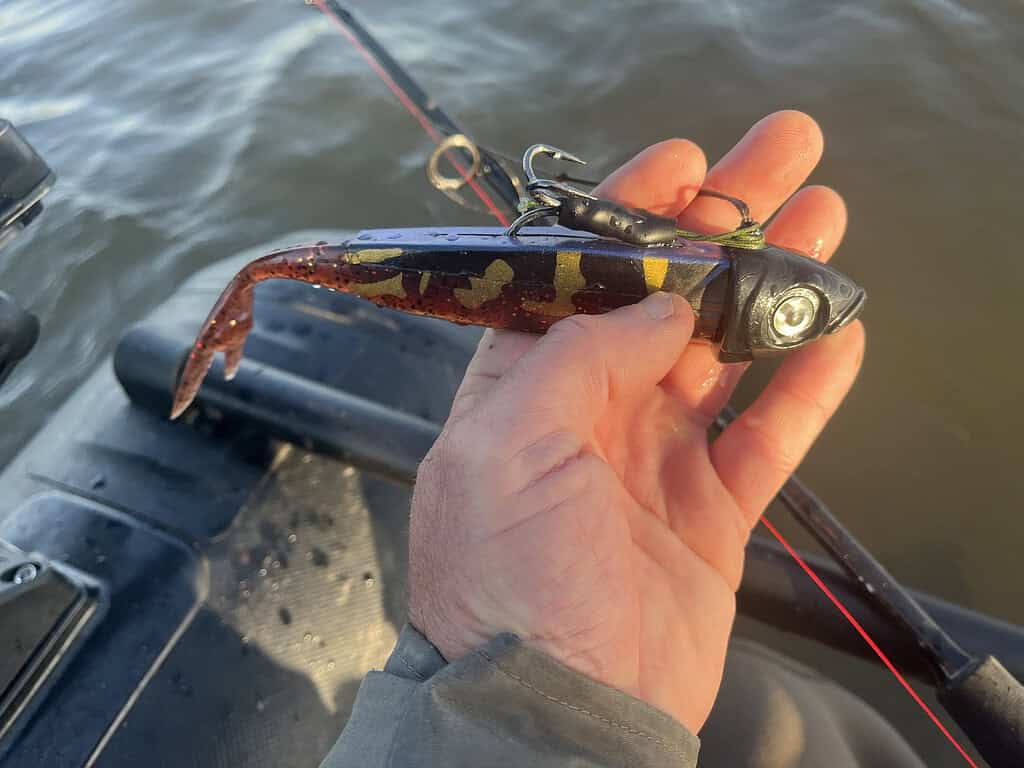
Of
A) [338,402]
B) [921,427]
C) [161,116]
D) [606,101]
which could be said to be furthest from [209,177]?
[921,427]

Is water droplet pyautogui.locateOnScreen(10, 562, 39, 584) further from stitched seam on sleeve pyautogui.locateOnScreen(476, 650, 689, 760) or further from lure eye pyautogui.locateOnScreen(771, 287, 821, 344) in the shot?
lure eye pyautogui.locateOnScreen(771, 287, 821, 344)

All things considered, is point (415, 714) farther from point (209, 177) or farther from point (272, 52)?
point (272, 52)

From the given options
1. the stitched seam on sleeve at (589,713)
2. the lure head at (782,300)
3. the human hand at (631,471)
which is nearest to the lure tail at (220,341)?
the human hand at (631,471)

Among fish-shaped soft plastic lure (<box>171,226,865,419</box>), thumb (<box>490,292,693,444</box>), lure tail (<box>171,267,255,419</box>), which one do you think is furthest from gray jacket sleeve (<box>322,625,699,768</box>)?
lure tail (<box>171,267,255,419</box>)

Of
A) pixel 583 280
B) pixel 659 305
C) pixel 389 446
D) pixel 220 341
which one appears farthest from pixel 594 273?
pixel 220 341

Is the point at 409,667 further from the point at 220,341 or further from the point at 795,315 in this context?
the point at 220,341

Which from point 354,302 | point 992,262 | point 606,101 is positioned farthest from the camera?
point 606,101

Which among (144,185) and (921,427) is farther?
(144,185)
